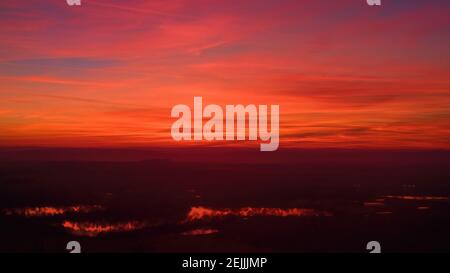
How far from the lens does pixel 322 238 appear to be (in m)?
32.5

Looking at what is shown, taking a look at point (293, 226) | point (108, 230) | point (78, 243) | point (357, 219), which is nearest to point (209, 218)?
point (293, 226)

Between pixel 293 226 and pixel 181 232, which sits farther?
pixel 293 226

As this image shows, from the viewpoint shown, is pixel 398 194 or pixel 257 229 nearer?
pixel 257 229

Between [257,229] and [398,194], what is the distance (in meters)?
15.2

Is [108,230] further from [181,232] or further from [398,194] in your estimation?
[398,194]

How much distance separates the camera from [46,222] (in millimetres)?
32750
